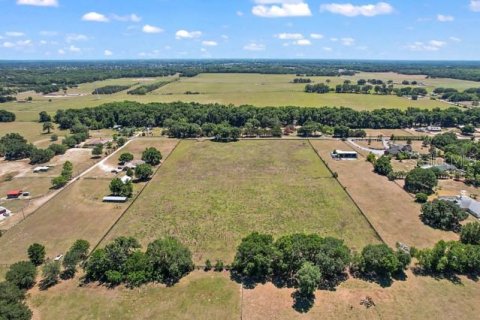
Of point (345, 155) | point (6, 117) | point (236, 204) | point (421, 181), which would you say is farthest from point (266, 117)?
point (6, 117)

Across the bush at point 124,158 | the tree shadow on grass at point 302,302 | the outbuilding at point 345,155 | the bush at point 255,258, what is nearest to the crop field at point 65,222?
the bush at point 124,158

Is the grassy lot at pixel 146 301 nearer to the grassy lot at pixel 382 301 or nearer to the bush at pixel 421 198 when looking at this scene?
the grassy lot at pixel 382 301

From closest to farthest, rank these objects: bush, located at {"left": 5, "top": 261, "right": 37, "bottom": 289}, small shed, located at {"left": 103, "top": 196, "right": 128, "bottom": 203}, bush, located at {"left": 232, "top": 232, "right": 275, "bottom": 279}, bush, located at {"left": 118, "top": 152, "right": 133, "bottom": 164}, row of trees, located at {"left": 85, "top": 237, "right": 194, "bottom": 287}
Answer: bush, located at {"left": 5, "top": 261, "right": 37, "bottom": 289} → bush, located at {"left": 232, "top": 232, "right": 275, "bottom": 279} → row of trees, located at {"left": 85, "top": 237, "right": 194, "bottom": 287} → small shed, located at {"left": 103, "top": 196, "right": 128, "bottom": 203} → bush, located at {"left": 118, "top": 152, "right": 133, "bottom": 164}

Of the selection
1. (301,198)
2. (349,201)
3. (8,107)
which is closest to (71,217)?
(301,198)

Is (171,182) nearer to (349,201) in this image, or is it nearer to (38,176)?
(38,176)

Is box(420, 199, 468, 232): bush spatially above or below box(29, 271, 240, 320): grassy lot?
A: above

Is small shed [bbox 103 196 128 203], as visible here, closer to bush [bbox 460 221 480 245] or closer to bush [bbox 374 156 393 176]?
bush [bbox 374 156 393 176]

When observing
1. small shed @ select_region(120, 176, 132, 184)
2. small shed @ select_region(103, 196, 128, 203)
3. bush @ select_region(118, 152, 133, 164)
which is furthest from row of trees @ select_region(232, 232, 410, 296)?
bush @ select_region(118, 152, 133, 164)
